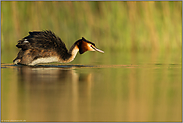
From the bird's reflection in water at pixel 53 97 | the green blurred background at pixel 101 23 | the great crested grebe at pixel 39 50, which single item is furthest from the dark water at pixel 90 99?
the green blurred background at pixel 101 23

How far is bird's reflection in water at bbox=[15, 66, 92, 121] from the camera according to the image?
10.4ft

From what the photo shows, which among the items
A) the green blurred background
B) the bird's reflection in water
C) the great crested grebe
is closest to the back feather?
the great crested grebe

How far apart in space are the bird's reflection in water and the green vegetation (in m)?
8.08

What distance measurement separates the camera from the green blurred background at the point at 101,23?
13.3 metres

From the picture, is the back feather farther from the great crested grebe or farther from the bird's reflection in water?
the bird's reflection in water

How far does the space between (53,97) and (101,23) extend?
1008 cm

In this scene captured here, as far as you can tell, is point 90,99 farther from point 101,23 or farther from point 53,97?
point 101,23

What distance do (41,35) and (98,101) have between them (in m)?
4.60

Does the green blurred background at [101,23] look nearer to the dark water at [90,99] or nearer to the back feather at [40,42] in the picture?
the back feather at [40,42]

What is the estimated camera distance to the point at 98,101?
370 centimetres

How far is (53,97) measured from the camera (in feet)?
12.8

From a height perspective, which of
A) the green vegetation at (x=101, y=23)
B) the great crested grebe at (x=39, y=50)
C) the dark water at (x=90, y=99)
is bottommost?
the dark water at (x=90, y=99)

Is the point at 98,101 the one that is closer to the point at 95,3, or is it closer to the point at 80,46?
the point at 80,46

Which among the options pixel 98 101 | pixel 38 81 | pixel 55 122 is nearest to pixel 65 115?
pixel 55 122
